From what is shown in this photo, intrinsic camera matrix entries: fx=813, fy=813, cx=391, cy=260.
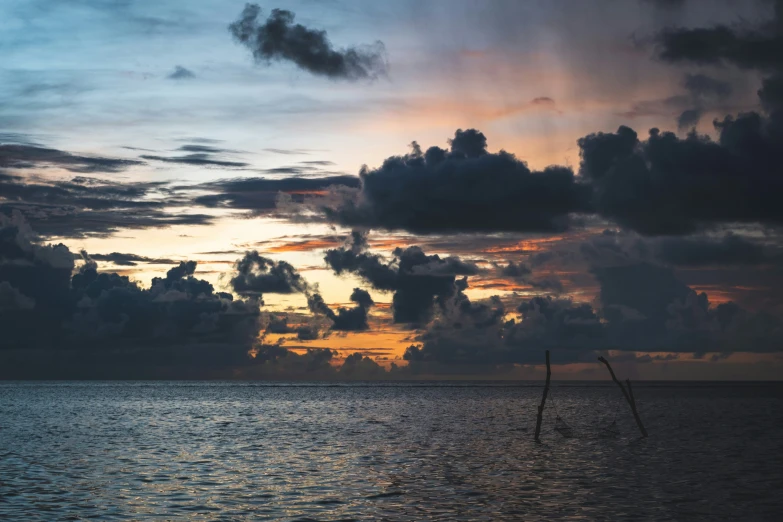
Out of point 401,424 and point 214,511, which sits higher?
point 214,511

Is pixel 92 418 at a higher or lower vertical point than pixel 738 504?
lower

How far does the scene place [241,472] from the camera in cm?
4919

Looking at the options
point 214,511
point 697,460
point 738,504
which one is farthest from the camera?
point 697,460

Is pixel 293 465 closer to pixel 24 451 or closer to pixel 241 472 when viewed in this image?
pixel 241 472

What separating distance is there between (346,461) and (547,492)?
1773 cm

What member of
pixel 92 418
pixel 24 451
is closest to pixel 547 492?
pixel 24 451

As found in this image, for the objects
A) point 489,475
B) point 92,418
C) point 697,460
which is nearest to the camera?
point 489,475

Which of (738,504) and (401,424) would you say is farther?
(401,424)

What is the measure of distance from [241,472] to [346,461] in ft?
28.0

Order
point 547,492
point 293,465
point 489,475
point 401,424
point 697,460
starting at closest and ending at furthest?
point 547,492 < point 489,475 < point 293,465 < point 697,460 < point 401,424

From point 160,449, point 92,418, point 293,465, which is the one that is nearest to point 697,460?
point 293,465

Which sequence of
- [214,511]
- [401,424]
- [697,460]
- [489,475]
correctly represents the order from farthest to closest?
[401,424], [697,460], [489,475], [214,511]

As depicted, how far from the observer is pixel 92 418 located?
113m

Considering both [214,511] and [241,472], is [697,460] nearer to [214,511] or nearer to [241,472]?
[241,472]
